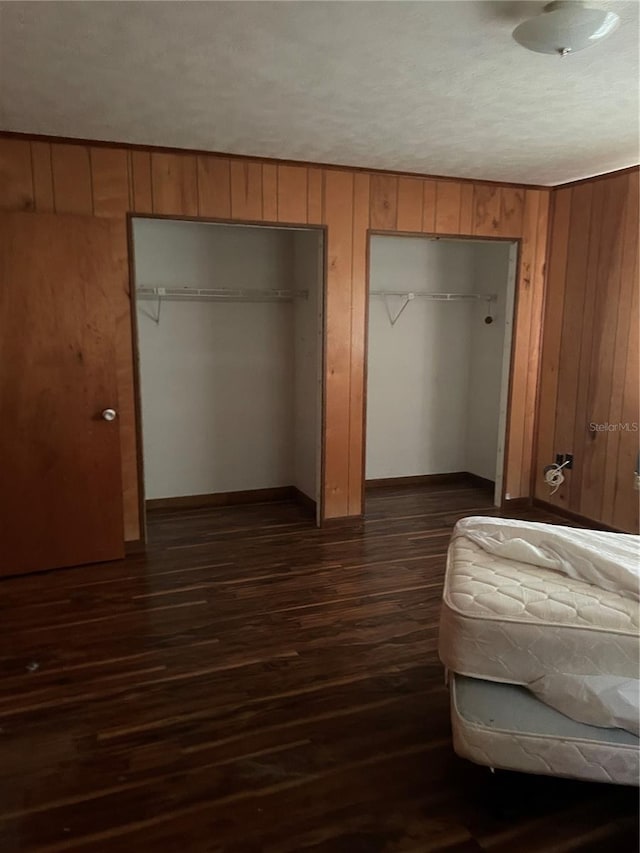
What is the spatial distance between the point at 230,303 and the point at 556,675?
370 centimetres

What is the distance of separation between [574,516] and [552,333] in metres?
1.35

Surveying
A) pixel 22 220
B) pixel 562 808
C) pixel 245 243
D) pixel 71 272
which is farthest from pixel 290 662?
pixel 245 243

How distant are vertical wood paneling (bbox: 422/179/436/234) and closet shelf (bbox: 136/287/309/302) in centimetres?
97

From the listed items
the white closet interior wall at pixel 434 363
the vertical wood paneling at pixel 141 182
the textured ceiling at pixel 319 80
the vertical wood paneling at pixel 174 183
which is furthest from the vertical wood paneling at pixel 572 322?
the vertical wood paneling at pixel 141 182

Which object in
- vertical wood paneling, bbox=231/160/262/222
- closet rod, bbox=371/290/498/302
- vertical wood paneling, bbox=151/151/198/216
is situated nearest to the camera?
vertical wood paneling, bbox=151/151/198/216

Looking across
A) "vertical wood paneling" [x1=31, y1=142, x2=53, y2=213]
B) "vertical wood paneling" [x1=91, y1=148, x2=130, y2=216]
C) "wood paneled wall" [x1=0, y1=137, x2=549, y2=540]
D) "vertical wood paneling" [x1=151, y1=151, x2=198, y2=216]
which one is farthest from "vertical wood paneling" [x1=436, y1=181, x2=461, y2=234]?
"vertical wood paneling" [x1=31, y1=142, x2=53, y2=213]

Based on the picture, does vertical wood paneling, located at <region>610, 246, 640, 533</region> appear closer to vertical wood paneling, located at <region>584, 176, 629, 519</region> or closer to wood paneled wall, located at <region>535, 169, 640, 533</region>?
wood paneled wall, located at <region>535, 169, 640, 533</region>

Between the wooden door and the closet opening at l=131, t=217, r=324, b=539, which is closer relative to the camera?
the wooden door

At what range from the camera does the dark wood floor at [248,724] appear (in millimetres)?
1864

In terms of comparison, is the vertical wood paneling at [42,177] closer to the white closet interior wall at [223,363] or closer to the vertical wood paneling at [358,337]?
the white closet interior wall at [223,363]

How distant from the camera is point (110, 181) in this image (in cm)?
356

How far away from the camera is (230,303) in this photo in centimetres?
479

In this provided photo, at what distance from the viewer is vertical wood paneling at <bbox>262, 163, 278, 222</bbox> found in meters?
3.88

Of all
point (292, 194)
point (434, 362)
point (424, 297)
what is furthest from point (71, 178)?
point (434, 362)
